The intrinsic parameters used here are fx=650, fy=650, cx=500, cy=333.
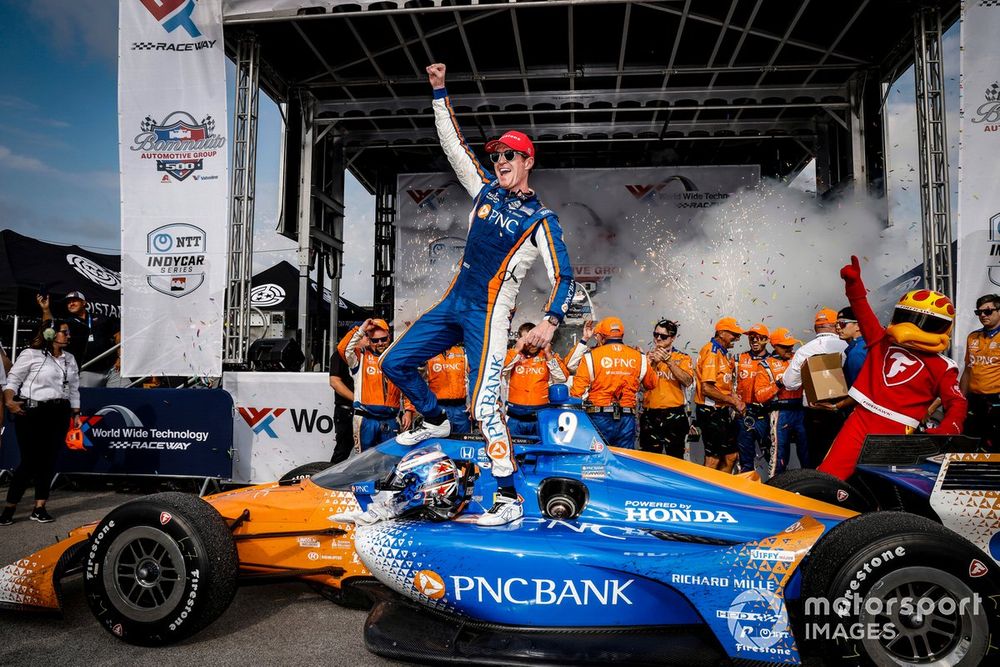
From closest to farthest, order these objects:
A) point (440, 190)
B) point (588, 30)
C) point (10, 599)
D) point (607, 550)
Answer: point (607, 550), point (10, 599), point (588, 30), point (440, 190)

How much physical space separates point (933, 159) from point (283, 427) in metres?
7.78

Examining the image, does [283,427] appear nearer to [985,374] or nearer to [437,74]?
[437,74]

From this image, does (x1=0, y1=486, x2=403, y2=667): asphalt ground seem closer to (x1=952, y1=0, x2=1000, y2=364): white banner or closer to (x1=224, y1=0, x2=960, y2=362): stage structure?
(x1=224, y1=0, x2=960, y2=362): stage structure

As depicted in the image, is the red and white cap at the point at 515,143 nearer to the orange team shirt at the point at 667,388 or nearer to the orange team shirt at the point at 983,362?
the orange team shirt at the point at 667,388

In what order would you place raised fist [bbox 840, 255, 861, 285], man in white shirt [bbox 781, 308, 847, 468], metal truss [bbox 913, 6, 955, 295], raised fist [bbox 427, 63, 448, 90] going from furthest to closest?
metal truss [bbox 913, 6, 955, 295] → man in white shirt [bbox 781, 308, 847, 468] → raised fist [bbox 840, 255, 861, 285] → raised fist [bbox 427, 63, 448, 90]

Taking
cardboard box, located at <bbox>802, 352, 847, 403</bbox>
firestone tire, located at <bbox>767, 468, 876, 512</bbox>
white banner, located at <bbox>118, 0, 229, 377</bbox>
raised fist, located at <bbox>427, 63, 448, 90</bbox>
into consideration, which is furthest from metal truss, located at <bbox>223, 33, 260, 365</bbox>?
firestone tire, located at <bbox>767, 468, 876, 512</bbox>

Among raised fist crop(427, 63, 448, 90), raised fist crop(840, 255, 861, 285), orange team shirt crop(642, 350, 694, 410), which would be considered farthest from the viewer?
orange team shirt crop(642, 350, 694, 410)

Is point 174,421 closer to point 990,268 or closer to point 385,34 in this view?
point 385,34

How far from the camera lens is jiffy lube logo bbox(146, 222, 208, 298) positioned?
7.20 metres

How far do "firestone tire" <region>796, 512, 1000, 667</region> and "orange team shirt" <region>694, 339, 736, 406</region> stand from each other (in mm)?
4254

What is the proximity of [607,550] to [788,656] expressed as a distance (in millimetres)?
710

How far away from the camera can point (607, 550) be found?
2.50m

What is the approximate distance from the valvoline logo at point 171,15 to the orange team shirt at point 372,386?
4435 mm

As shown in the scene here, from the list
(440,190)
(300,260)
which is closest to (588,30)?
(440,190)
